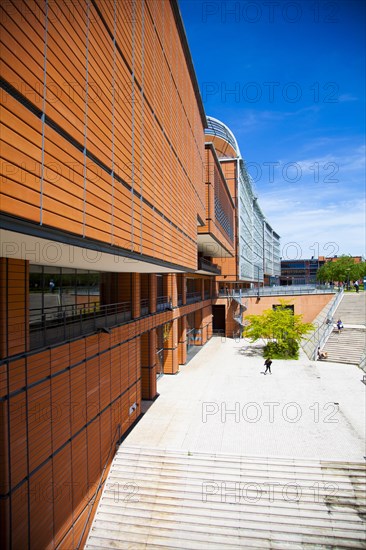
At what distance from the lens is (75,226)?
598cm

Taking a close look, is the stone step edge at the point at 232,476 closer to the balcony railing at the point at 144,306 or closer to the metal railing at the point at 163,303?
the balcony railing at the point at 144,306

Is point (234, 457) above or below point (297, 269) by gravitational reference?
below

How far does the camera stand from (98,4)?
22.6ft

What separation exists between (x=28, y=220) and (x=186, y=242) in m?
12.2

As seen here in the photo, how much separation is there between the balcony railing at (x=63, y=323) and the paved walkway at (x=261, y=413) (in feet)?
15.9

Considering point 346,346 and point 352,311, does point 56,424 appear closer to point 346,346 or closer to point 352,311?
point 346,346

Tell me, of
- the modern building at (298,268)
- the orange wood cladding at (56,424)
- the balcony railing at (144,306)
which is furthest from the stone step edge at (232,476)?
the modern building at (298,268)

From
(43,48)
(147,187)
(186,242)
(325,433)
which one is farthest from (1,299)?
(325,433)

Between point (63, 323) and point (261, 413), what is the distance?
11.0 m

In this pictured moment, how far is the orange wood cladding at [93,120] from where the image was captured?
4.61 metres

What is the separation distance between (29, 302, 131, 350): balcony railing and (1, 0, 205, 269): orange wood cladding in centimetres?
261

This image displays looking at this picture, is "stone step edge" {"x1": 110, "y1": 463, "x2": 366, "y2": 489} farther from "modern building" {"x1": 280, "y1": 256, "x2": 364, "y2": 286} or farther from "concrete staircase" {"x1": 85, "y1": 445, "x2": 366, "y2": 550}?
"modern building" {"x1": 280, "y1": 256, "x2": 364, "y2": 286}

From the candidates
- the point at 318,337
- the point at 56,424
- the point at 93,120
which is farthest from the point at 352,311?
the point at 93,120

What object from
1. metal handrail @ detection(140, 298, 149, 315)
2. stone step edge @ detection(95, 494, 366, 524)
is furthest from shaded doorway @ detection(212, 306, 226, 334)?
stone step edge @ detection(95, 494, 366, 524)
